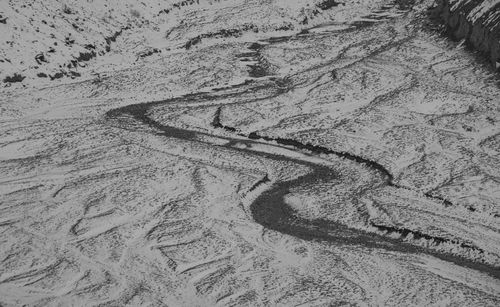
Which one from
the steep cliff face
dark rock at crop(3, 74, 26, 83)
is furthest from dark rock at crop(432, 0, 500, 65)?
dark rock at crop(3, 74, 26, 83)

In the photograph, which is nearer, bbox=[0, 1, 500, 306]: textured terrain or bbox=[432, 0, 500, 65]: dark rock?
bbox=[0, 1, 500, 306]: textured terrain

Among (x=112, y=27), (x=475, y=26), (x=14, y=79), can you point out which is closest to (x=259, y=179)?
(x=14, y=79)

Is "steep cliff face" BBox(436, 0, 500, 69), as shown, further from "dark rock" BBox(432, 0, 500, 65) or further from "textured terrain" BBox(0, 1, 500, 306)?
"textured terrain" BBox(0, 1, 500, 306)

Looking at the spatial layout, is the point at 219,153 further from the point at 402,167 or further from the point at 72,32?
the point at 72,32

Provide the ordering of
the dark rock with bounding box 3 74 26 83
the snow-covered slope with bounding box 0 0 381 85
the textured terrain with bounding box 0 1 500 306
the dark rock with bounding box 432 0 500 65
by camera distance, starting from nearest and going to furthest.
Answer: the textured terrain with bounding box 0 1 500 306 → the dark rock with bounding box 3 74 26 83 → the snow-covered slope with bounding box 0 0 381 85 → the dark rock with bounding box 432 0 500 65

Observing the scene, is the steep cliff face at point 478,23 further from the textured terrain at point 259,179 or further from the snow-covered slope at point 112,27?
the snow-covered slope at point 112,27

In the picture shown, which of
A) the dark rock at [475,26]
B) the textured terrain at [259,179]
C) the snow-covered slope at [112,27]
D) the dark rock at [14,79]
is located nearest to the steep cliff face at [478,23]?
the dark rock at [475,26]

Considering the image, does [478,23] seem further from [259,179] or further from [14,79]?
[14,79]
